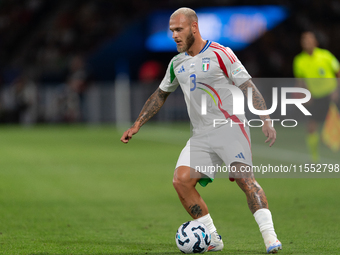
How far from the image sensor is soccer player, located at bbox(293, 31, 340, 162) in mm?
12617

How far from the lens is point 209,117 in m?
5.66

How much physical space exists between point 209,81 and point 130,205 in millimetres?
3577

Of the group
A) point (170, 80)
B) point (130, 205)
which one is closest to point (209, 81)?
point (170, 80)

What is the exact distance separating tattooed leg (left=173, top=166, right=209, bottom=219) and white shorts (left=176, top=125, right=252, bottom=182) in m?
0.07

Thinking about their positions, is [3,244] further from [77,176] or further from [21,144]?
[21,144]

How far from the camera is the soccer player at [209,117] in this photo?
17.8 ft

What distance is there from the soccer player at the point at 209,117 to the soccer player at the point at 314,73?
7.26 metres

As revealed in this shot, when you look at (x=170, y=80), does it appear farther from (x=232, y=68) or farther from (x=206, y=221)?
(x=206, y=221)

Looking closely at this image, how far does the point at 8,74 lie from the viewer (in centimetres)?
3209

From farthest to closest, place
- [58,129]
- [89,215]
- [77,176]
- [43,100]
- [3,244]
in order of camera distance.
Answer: [43,100] < [58,129] < [77,176] < [89,215] < [3,244]

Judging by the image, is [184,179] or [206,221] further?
[206,221]

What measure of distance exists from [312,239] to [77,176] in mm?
6697

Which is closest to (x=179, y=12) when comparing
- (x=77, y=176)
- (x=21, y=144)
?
(x=77, y=176)

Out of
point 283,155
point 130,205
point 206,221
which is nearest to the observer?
point 206,221
